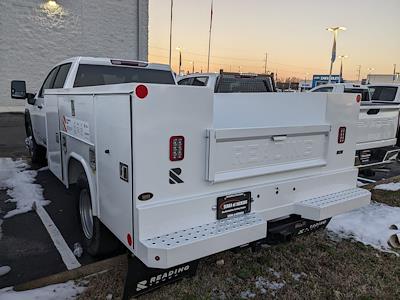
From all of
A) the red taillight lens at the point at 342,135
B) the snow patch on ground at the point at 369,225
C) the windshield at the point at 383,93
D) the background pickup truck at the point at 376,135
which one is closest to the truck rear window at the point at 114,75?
the red taillight lens at the point at 342,135

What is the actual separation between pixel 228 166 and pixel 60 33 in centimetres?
2009

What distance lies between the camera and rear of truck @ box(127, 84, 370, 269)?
7.57 feet

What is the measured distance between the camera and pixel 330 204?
127 inches

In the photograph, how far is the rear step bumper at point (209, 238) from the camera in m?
2.25

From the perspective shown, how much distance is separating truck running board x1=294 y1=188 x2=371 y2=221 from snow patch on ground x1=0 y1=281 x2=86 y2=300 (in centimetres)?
212

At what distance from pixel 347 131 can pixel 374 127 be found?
3.45 m

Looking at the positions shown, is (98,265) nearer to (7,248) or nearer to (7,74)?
(7,248)

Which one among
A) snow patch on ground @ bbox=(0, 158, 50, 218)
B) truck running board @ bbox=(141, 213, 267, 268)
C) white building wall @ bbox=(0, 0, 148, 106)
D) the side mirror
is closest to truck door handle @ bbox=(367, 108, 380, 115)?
truck running board @ bbox=(141, 213, 267, 268)

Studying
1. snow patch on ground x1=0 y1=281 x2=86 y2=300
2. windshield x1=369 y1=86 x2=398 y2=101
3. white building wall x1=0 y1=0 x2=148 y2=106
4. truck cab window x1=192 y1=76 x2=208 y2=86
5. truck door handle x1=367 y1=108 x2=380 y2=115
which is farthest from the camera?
white building wall x1=0 y1=0 x2=148 y2=106

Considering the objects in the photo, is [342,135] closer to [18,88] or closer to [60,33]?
[18,88]

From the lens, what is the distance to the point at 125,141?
2.35 meters

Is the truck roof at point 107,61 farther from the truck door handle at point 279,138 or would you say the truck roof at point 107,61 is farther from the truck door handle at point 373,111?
the truck door handle at point 373,111

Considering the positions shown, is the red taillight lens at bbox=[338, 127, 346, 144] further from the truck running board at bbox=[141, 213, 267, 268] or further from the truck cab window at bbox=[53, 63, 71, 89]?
→ the truck cab window at bbox=[53, 63, 71, 89]

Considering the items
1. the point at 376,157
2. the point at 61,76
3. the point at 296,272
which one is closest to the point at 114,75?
the point at 61,76
